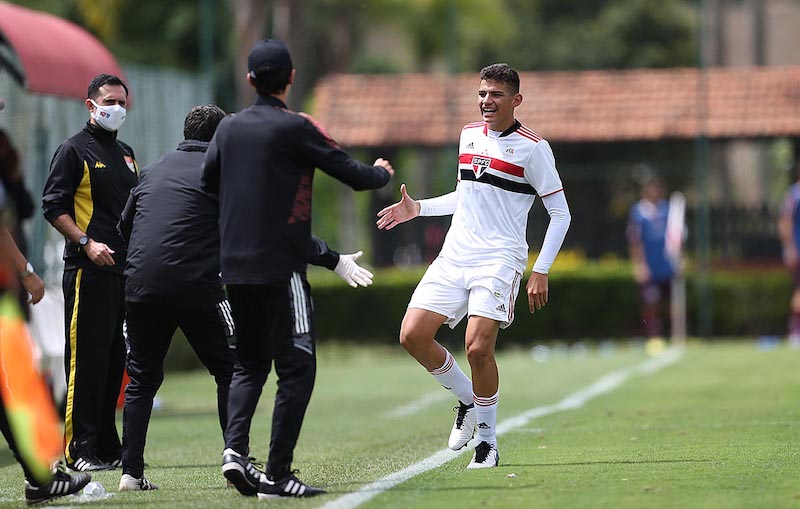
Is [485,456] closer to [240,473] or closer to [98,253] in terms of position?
[240,473]

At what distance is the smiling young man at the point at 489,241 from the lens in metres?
9.07

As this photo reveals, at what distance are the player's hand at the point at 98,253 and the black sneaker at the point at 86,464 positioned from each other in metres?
1.15

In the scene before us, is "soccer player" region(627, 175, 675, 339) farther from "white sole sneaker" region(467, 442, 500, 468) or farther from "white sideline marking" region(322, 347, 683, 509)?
"white sole sneaker" region(467, 442, 500, 468)

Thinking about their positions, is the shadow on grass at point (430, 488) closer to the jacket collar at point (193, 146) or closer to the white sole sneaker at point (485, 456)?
the white sole sneaker at point (485, 456)

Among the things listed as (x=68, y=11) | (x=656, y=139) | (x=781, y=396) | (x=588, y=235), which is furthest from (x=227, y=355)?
(x=68, y=11)

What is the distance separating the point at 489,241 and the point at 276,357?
1840 millimetres

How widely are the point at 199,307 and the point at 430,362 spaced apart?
1.41m

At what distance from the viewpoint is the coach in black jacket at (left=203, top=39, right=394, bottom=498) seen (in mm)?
7652

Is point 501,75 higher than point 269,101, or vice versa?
point 501,75

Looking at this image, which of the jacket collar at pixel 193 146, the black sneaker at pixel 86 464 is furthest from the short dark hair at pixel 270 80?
the black sneaker at pixel 86 464

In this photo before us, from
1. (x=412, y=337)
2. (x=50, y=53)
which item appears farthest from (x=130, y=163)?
(x=50, y=53)

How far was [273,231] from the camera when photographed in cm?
767

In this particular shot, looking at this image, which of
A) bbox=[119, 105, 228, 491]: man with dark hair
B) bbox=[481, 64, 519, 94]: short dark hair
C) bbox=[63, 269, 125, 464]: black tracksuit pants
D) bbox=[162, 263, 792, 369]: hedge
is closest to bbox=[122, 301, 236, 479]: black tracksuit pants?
bbox=[119, 105, 228, 491]: man with dark hair

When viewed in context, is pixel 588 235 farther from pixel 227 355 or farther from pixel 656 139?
pixel 227 355
